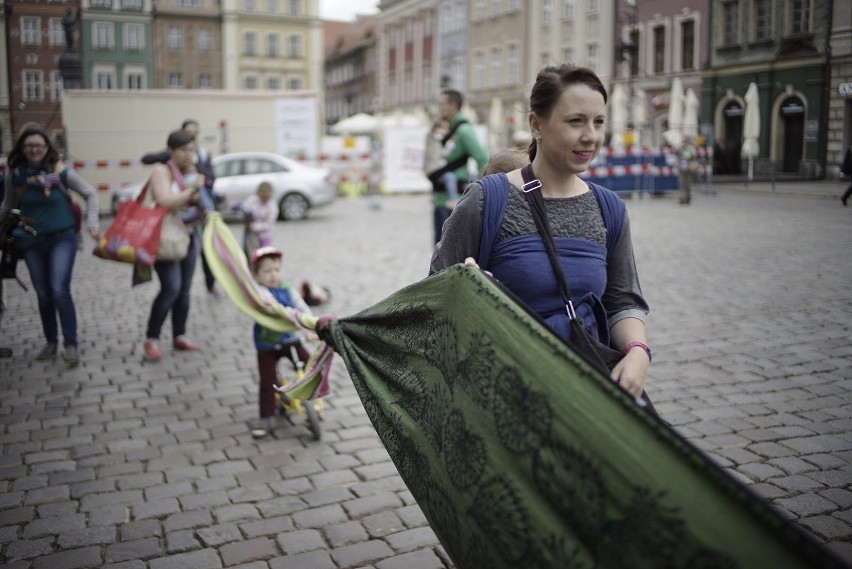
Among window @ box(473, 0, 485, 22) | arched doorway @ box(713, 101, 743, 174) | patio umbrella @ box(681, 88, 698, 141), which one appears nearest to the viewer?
arched doorway @ box(713, 101, 743, 174)

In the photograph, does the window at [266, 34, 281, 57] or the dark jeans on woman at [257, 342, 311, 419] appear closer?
the dark jeans on woman at [257, 342, 311, 419]

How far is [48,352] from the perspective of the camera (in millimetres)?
7562

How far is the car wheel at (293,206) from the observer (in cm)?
2114

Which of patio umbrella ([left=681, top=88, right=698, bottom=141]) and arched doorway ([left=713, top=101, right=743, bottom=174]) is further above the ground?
patio umbrella ([left=681, top=88, right=698, bottom=141])

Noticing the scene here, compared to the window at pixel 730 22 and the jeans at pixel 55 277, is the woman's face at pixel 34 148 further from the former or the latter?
the window at pixel 730 22

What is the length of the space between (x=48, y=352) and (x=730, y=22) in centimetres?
604

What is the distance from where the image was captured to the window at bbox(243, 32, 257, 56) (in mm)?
50534

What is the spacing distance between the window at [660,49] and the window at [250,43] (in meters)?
44.2

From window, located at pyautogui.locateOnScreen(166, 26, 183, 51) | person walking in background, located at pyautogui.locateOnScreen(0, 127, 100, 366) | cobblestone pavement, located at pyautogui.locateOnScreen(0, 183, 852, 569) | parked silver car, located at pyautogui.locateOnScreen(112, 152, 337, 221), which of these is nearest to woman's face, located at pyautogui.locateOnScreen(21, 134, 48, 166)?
person walking in background, located at pyautogui.locateOnScreen(0, 127, 100, 366)

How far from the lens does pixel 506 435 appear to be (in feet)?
7.39

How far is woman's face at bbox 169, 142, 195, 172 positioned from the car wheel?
1326 centimetres

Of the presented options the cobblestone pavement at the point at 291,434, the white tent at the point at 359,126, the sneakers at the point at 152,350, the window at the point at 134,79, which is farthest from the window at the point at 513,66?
the sneakers at the point at 152,350

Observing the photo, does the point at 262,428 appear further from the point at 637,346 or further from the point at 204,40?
the point at 204,40

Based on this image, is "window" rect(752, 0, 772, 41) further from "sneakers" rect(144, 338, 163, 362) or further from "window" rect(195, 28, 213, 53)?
"window" rect(195, 28, 213, 53)
